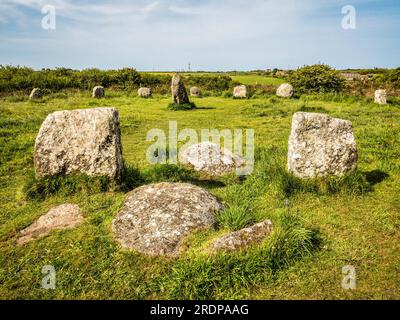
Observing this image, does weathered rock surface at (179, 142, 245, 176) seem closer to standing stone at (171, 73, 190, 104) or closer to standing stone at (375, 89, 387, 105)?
standing stone at (171, 73, 190, 104)

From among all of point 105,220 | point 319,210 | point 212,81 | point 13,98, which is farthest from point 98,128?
point 212,81

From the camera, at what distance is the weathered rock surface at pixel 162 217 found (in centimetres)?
549

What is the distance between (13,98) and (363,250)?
27.8 m

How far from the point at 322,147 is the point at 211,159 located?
9.31 ft

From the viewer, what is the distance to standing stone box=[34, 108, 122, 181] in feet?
24.9

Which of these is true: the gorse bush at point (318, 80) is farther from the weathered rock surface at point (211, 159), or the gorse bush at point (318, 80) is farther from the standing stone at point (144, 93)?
the weathered rock surface at point (211, 159)

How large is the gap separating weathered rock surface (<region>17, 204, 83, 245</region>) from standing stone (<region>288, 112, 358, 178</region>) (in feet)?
16.0

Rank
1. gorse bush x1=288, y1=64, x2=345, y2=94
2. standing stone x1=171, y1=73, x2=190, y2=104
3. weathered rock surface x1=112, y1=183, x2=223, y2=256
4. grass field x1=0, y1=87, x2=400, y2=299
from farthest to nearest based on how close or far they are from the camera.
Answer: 1. gorse bush x1=288, y1=64, x2=345, y2=94
2. standing stone x1=171, y1=73, x2=190, y2=104
3. weathered rock surface x1=112, y1=183, x2=223, y2=256
4. grass field x1=0, y1=87, x2=400, y2=299

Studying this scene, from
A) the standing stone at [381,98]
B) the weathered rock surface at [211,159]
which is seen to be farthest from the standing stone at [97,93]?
the weathered rock surface at [211,159]

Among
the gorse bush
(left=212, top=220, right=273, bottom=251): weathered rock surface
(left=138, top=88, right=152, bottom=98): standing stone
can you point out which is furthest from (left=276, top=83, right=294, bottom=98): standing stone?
(left=212, top=220, right=273, bottom=251): weathered rock surface

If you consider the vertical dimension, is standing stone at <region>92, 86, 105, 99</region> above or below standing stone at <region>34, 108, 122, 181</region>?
above

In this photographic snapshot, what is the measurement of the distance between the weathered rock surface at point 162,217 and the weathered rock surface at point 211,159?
233 cm

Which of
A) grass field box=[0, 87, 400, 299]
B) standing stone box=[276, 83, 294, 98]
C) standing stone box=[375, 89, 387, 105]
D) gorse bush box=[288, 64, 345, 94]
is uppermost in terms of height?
gorse bush box=[288, 64, 345, 94]

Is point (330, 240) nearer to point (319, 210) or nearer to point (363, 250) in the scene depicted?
point (363, 250)
